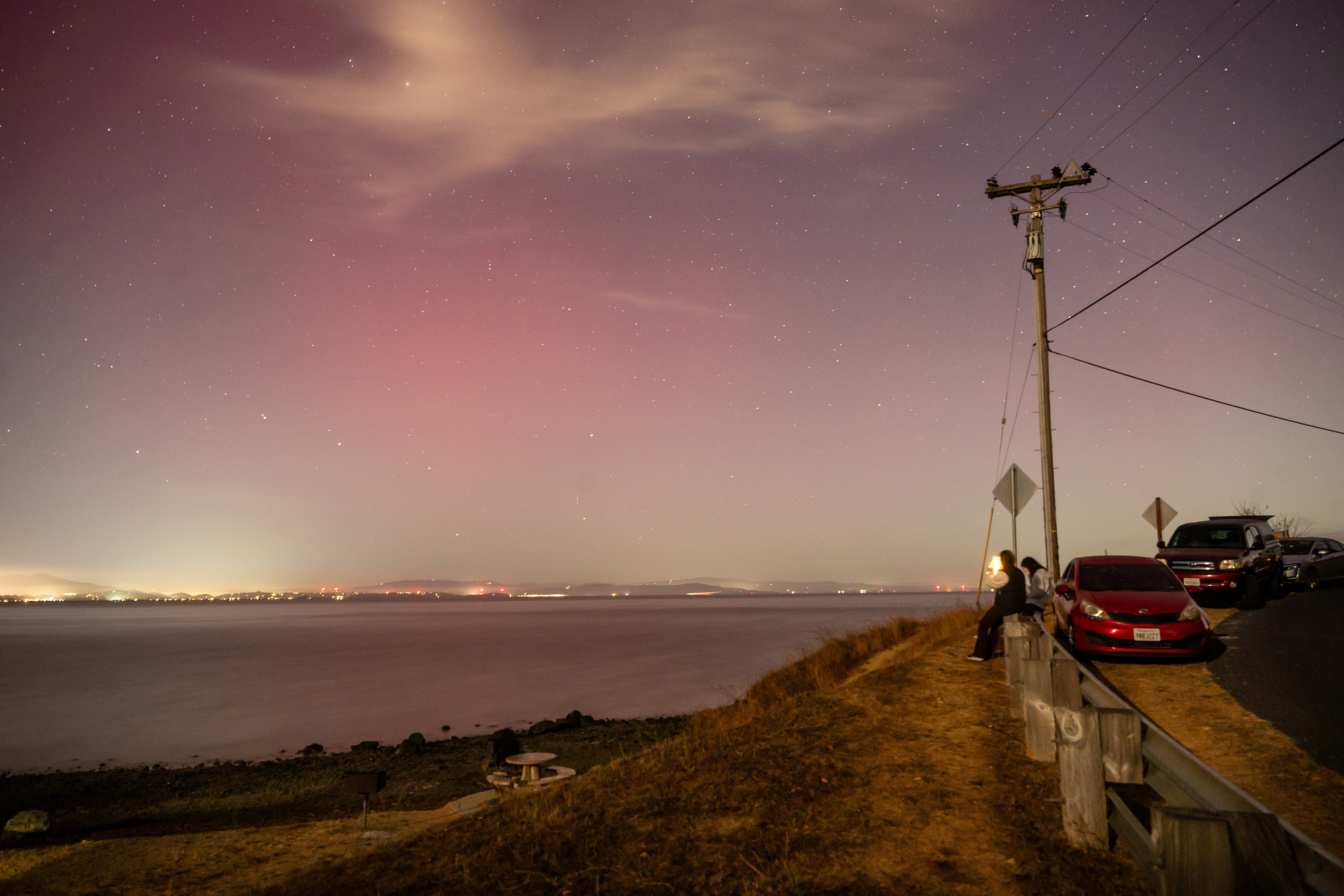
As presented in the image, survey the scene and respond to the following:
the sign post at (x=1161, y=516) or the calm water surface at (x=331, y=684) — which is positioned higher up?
Result: the sign post at (x=1161, y=516)

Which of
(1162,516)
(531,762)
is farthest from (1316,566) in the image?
(531,762)

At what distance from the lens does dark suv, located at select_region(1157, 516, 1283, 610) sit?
18672 mm

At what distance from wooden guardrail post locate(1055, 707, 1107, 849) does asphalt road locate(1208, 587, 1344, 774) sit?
3.80m

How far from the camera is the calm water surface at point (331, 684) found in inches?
1082

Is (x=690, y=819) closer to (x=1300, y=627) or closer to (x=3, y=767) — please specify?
(x=1300, y=627)

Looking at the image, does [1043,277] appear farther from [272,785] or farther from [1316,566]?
[272,785]

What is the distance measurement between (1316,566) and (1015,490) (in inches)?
599

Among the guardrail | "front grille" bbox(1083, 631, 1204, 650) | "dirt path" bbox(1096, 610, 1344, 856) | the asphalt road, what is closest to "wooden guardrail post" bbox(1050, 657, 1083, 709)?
the guardrail

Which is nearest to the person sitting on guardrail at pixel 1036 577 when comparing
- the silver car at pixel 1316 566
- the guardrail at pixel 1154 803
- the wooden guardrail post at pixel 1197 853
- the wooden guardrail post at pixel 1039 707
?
the guardrail at pixel 1154 803

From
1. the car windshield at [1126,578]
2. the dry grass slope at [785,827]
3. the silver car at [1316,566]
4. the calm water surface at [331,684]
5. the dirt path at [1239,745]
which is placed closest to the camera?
the dry grass slope at [785,827]

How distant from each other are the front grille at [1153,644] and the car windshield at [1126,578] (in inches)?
43.7

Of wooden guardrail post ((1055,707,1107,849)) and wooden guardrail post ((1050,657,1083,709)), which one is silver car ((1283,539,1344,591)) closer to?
wooden guardrail post ((1050,657,1083,709))

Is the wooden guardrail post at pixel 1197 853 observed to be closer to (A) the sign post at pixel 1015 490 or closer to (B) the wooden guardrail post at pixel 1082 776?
(B) the wooden guardrail post at pixel 1082 776

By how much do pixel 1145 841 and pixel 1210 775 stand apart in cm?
54
